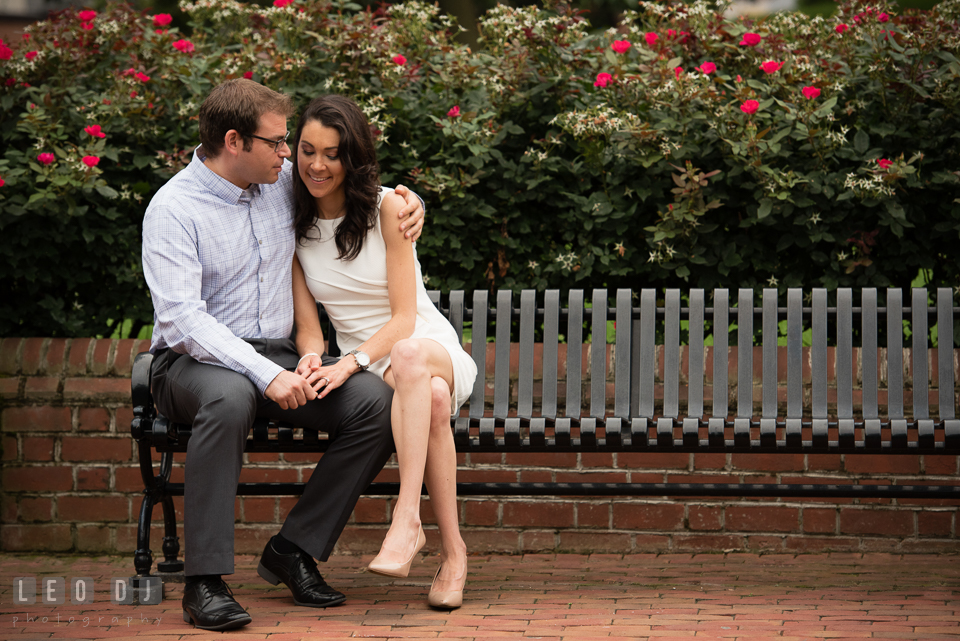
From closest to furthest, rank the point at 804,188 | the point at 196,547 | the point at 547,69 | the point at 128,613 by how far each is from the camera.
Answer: the point at 196,547, the point at 128,613, the point at 804,188, the point at 547,69

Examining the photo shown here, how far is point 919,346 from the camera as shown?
365 cm

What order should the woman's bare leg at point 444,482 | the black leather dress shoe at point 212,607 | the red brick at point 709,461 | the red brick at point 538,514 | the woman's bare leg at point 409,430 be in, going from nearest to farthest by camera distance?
1. the black leather dress shoe at point 212,607
2. the woman's bare leg at point 409,430
3. the woman's bare leg at point 444,482
4. the red brick at point 709,461
5. the red brick at point 538,514

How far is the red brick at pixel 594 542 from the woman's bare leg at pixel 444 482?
1.07m

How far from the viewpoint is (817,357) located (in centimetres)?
369

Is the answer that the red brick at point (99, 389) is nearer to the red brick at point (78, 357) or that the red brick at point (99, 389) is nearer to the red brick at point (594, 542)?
the red brick at point (78, 357)

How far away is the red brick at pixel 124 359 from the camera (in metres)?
4.36

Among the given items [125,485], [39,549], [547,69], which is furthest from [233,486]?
[547,69]

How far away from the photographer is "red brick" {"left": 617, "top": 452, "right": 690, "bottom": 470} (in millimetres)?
4195

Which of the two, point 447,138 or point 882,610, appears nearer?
point 882,610

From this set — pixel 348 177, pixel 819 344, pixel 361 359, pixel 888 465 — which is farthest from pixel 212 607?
pixel 888 465

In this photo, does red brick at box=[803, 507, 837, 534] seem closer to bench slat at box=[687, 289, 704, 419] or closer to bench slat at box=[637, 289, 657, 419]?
bench slat at box=[687, 289, 704, 419]

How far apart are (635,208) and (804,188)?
0.71m

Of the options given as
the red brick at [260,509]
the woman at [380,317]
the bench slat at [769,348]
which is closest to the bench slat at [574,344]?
the woman at [380,317]

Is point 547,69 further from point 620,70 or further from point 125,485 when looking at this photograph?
point 125,485
